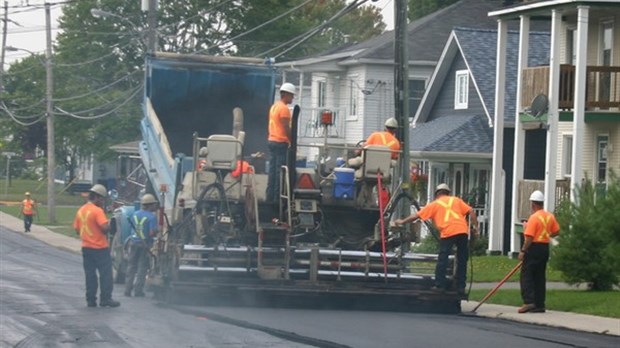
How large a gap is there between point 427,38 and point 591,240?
29282 mm

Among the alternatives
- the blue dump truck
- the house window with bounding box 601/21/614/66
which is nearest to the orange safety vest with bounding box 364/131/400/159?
the blue dump truck

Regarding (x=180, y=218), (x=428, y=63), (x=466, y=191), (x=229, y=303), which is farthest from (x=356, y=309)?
(x=428, y=63)

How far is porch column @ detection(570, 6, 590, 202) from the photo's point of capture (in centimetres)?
3179

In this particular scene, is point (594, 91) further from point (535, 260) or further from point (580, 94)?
point (535, 260)

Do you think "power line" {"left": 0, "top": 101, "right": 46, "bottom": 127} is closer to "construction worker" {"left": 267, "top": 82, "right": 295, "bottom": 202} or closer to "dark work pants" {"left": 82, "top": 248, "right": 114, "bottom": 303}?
"dark work pants" {"left": 82, "top": 248, "right": 114, "bottom": 303}

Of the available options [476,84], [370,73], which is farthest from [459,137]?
[370,73]

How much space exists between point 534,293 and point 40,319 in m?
7.25

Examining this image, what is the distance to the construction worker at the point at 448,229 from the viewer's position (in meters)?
19.3

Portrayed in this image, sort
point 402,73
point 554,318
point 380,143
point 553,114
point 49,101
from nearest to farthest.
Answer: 1. point 554,318
2. point 380,143
3. point 402,73
4. point 553,114
5. point 49,101

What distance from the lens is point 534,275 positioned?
19891mm

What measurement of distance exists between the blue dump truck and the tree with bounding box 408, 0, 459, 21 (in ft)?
166

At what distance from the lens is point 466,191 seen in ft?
138

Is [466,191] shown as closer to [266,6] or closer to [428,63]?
[428,63]

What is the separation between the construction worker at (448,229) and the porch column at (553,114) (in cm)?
1301
